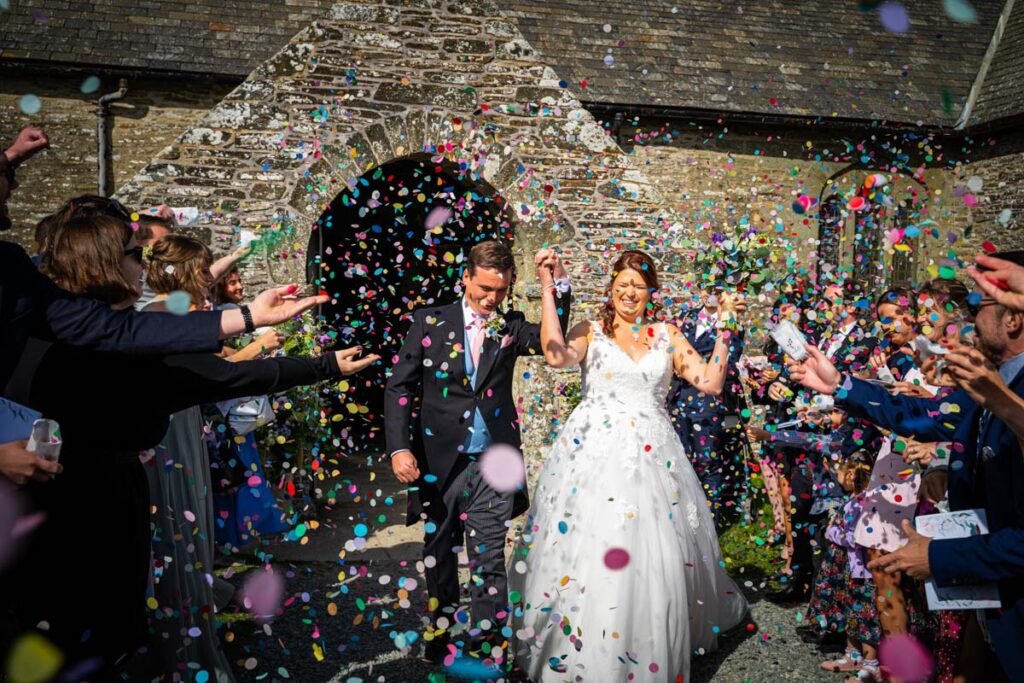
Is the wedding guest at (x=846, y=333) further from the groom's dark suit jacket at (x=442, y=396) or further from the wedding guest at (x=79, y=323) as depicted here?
the wedding guest at (x=79, y=323)

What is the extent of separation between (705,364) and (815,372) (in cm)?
124

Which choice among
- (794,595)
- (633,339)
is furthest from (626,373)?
(794,595)

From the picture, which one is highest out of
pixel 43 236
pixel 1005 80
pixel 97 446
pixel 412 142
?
pixel 1005 80

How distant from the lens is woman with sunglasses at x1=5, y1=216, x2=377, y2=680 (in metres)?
2.69

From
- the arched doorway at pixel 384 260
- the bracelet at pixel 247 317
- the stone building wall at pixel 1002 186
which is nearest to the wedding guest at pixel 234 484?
the bracelet at pixel 247 317

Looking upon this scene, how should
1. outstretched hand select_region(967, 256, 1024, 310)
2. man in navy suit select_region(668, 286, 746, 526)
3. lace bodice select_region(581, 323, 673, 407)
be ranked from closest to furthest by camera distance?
outstretched hand select_region(967, 256, 1024, 310) < lace bodice select_region(581, 323, 673, 407) < man in navy suit select_region(668, 286, 746, 526)

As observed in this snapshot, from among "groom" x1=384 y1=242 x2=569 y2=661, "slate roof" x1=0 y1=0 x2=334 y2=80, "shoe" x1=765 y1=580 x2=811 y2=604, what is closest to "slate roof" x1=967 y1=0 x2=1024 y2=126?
"shoe" x1=765 y1=580 x2=811 y2=604

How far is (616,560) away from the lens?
4.02 meters

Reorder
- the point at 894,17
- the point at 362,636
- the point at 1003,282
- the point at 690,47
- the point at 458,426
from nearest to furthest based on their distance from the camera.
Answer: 1. the point at 1003,282
2. the point at 458,426
3. the point at 362,636
4. the point at 690,47
5. the point at 894,17

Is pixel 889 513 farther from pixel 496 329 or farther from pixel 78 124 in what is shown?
pixel 78 124

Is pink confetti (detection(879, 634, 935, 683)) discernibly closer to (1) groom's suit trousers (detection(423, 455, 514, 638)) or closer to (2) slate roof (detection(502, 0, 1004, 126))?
(1) groom's suit trousers (detection(423, 455, 514, 638))

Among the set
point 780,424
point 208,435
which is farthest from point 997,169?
point 208,435

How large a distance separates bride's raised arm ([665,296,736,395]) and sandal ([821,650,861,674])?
162 centimetres

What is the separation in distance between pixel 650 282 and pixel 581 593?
5.85 feet
